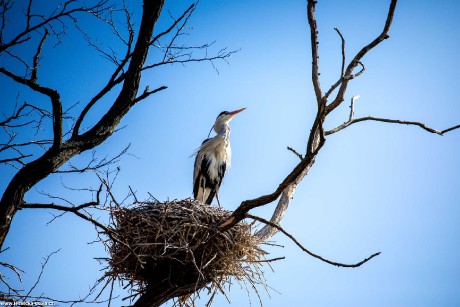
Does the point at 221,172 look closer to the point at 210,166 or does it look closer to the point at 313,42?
the point at 210,166

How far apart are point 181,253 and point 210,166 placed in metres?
3.29

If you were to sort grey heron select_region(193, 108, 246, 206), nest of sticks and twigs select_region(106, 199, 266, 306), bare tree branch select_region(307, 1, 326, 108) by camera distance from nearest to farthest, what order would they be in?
bare tree branch select_region(307, 1, 326, 108) < nest of sticks and twigs select_region(106, 199, 266, 306) < grey heron select_region(193, 108, 246, 206)

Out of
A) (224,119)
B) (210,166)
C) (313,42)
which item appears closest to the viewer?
(313,42)

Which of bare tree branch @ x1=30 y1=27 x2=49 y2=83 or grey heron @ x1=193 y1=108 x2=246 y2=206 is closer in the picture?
bare tree branch @ x1=30 y1=27 x2=49 y2=83

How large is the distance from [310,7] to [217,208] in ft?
6.03

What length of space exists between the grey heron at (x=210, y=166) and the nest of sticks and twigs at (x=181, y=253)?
3.03 m

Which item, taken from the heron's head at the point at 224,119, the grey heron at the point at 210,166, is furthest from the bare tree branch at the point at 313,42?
the heron's head at the point at 224,119

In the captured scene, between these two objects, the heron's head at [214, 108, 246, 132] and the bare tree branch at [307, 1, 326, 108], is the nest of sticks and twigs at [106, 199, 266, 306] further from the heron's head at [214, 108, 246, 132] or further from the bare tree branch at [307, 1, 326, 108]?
the heron's head at [214, 108, 246, 132]

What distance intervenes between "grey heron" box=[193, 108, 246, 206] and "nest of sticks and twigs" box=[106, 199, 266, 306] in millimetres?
3031

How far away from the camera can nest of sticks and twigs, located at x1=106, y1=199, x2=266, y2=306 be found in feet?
11.0

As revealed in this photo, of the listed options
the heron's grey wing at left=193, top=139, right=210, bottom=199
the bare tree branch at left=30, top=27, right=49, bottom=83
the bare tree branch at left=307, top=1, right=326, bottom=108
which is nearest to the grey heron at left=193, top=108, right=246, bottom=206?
the heron's grey wing at left=193, top=139, right=210, bottom=199

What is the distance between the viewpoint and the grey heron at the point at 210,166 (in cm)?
669

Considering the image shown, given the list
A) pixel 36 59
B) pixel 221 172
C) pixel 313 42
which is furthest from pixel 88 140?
pixel 221 172

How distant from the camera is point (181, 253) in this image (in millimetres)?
3430
